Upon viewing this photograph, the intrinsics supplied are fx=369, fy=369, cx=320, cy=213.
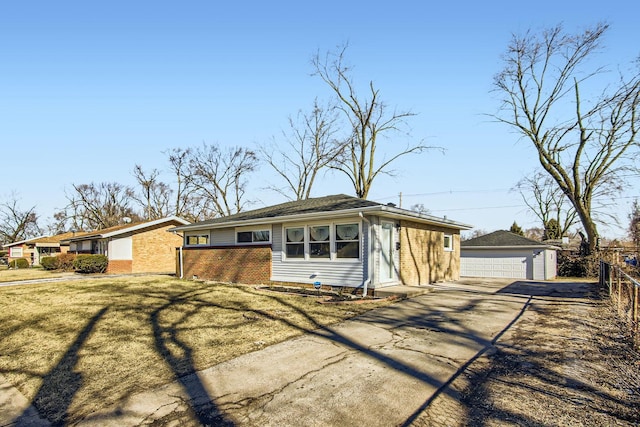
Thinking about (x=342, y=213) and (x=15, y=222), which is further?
(x=15, y=222)

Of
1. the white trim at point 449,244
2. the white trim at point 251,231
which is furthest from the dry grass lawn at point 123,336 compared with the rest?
the white trim at point 449,244

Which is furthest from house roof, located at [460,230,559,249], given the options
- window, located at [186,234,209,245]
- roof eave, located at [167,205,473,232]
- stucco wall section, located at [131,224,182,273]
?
stucco wall section, located at [131,224,182,273]

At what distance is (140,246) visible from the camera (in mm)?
25750

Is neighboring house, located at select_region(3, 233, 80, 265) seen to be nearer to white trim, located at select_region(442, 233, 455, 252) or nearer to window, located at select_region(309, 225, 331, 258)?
window, located at select_region(309, 225, 331, 258)

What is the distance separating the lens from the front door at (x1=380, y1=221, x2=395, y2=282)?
11.9 metres

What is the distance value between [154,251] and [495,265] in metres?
23.3

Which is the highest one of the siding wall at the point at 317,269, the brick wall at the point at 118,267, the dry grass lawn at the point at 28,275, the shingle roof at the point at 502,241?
the shingle roof at the point at 502,241

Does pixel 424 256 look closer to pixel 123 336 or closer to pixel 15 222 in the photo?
pixel 123 336

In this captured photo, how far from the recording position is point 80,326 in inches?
305

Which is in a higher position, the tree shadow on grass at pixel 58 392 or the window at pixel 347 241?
the window at pixel 347 241

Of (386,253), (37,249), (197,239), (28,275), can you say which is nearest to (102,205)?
(37,249)

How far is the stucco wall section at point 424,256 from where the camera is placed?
43.1 ft

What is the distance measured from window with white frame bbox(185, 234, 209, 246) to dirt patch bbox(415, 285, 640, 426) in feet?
47.2

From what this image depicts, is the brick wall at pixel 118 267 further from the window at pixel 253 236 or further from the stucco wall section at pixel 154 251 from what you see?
the window at pixel 253 236
